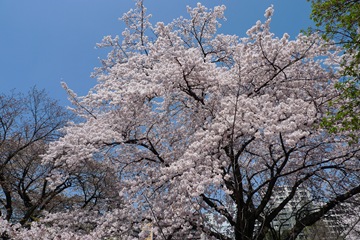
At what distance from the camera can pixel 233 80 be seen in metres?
8.20

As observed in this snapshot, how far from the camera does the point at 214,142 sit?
641 cm

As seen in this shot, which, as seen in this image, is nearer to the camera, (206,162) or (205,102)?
(206,162)

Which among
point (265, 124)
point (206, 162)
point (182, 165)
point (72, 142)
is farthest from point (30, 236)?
point (265, 124)

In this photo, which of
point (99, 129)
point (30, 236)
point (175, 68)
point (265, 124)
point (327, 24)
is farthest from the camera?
point (99, 129)

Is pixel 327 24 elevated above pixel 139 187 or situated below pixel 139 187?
above

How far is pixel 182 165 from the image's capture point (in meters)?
6.47

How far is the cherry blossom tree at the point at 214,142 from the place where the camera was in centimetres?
659

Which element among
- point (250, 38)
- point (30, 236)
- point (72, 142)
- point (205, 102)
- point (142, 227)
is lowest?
point (30, 236)

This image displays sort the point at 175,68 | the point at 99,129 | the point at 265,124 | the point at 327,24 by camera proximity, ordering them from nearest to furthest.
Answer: the point at 265,124
the point at 327,24
the point at 175,68
the point at 99,129

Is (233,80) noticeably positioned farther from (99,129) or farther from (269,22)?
(99,129)

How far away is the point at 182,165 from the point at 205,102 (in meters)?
2.52

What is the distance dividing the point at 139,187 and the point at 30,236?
2.80 m

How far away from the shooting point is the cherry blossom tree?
21.6 feet

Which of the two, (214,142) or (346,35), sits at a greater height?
(346,35)
